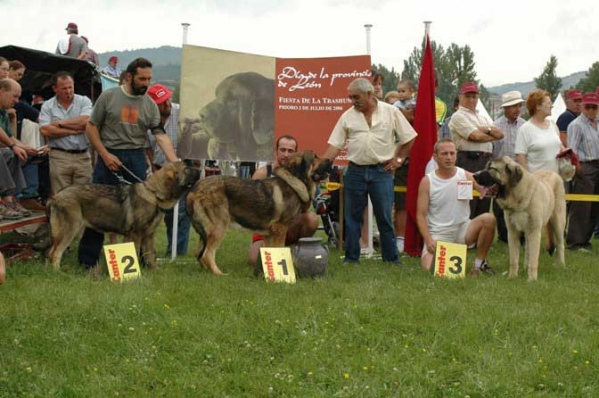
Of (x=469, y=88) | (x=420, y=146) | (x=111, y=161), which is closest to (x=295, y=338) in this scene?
(x=111, y=161)

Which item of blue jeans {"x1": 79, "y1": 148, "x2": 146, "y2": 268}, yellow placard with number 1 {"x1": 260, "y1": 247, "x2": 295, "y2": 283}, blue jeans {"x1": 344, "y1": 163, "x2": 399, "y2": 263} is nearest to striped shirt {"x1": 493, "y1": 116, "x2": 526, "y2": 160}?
blue jeans {"x1": 344, "y1": 163, "x2": 399, "y2": 263}

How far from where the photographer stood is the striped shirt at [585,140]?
353 inches

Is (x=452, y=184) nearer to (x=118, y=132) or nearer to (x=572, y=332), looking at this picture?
(x=572, y=332)

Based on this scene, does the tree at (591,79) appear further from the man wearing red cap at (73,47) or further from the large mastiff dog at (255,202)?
the large mastiff dog at (255,202)

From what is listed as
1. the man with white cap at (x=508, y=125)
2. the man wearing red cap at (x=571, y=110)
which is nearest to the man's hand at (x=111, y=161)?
the man with white cap at (x=508, y=125)

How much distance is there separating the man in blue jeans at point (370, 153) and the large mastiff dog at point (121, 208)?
1.85m

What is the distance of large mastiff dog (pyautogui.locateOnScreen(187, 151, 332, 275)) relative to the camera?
680cm

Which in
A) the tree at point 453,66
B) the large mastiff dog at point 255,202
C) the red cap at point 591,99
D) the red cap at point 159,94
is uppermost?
the tree at point 453,66

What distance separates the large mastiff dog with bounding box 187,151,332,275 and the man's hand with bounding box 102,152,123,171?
0.85 meters

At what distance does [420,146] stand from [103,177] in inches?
157

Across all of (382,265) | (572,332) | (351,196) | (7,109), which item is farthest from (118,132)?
(572,332)

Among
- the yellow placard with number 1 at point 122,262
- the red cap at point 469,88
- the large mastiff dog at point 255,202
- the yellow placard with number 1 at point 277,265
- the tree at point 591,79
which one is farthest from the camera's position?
the tree at point 591,79

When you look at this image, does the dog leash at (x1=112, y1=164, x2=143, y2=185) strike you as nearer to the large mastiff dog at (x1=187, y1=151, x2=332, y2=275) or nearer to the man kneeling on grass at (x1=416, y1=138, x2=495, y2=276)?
the large mastiff dog at (x1=187, y1=151, x2=332, y2=275)

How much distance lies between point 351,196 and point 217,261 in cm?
187
